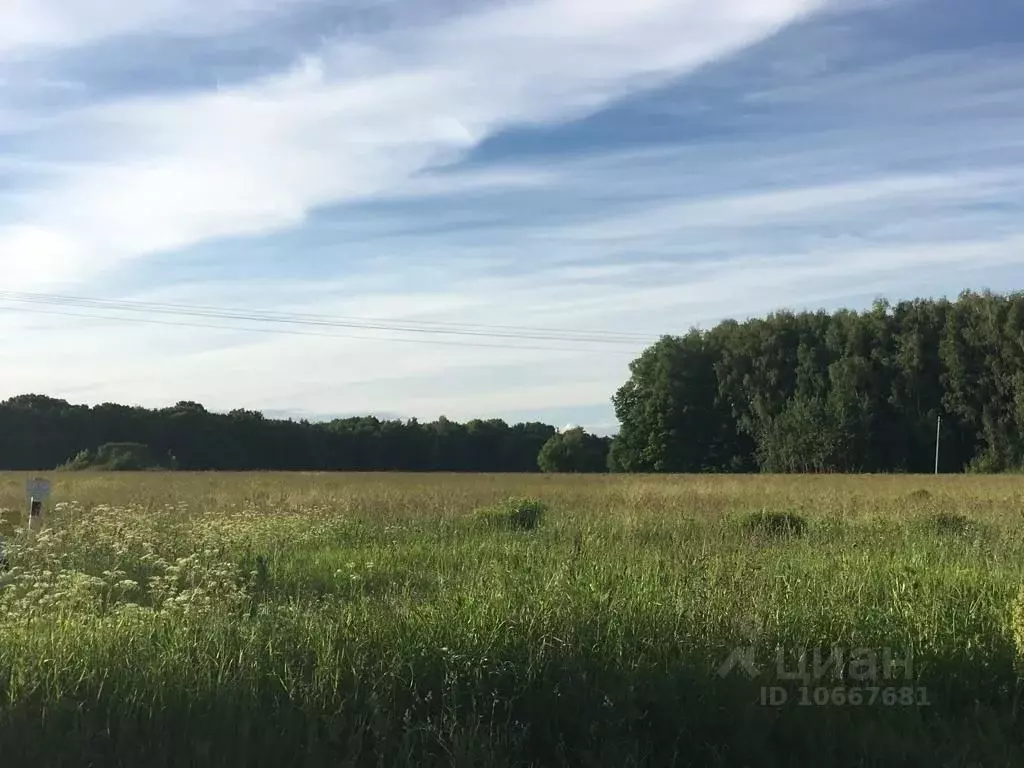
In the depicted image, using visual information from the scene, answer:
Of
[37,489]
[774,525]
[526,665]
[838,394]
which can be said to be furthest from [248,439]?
[526,665]

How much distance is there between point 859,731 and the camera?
5113 millimetres

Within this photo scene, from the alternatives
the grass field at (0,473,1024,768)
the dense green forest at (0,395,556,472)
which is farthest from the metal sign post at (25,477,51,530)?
the dense green forest at (0,395,556,472)

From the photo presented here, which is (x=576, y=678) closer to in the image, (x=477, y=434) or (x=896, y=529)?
(x=896, y=529)

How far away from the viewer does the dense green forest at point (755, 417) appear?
219 feet

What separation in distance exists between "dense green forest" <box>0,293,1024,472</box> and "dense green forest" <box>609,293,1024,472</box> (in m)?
0.11

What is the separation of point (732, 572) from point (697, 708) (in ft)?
8.29

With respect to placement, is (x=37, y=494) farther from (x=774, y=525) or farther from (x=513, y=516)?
(x=774, y=525)

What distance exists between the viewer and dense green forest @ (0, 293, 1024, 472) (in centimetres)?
6675

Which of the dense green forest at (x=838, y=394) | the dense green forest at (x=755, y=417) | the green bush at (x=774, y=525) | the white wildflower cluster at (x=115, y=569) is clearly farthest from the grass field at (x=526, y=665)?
the dense green forest at (x=838, y=394)

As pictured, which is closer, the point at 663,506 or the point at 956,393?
the point at 663,506

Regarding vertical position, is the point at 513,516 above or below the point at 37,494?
below

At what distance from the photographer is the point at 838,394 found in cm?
7262

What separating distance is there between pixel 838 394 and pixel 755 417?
10.0 meters

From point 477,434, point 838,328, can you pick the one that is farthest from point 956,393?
point 477,434
